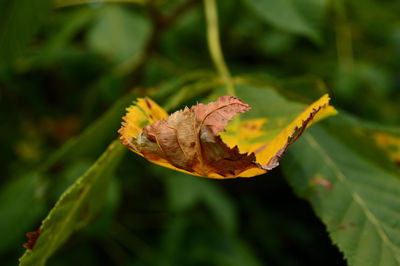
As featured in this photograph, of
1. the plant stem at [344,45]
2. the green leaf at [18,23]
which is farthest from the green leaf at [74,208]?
the plant stem at [344,45]

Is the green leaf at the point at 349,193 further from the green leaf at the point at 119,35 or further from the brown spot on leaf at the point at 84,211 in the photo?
the green leaf at the point at 119,35

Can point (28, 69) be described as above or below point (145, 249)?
above

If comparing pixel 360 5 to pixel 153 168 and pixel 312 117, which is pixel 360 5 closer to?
pixel 153 168

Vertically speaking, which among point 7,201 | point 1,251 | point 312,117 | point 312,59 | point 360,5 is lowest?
point 1,251

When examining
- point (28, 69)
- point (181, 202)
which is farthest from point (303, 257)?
point (28, 69)

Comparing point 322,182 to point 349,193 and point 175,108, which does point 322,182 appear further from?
point 175,108

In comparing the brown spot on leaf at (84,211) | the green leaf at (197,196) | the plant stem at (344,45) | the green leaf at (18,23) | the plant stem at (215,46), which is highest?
the plant stem at (344,45)

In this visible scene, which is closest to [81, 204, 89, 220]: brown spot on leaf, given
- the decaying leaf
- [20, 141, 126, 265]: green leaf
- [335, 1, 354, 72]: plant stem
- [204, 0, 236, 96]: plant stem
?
[20, 141, 126, 265]: green leaf

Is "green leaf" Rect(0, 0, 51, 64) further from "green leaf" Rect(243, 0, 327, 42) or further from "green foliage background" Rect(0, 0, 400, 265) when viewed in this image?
"green leaf" Rect(243, 0, 327, 42)
